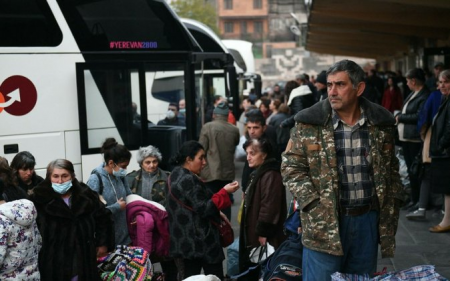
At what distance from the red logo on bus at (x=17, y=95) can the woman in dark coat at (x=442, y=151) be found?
4782 millimetres

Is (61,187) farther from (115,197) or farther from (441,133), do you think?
(441,133)

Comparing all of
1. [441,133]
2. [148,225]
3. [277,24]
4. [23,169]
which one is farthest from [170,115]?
[277,24]

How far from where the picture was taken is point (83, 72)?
11.4 meters

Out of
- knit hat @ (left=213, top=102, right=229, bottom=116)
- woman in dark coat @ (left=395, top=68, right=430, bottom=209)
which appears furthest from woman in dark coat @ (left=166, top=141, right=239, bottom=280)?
woman in dark coat @ (left=395, top=68, right=430, bottom=209)

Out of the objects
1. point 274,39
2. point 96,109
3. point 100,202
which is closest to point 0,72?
point 96,109

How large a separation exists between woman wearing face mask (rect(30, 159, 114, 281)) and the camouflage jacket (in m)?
1.93

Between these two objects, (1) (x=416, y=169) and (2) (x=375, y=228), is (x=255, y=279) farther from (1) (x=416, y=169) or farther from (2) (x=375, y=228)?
(1) (x=416, y=169)

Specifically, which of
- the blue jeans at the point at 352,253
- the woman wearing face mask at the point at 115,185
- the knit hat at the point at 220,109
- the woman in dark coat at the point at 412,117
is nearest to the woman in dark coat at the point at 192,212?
the woman wearing face mask at the point at 115,185

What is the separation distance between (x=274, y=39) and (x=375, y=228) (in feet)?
330

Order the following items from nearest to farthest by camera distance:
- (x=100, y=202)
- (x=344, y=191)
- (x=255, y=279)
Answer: (x=344, y=191) < (x=100, y=202) < (x=255, y=279)

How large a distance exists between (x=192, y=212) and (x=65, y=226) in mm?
1153

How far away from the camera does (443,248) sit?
396 inches

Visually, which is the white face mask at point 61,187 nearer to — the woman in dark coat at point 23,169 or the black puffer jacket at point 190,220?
the black puffer jacket at point 190,220

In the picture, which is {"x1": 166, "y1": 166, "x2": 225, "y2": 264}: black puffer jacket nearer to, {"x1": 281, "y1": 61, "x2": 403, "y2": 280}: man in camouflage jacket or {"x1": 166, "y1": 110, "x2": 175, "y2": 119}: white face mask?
{"x1": 281, "y1": 61, "x2": 403, "y2": 280}: man in camouflage jacket
